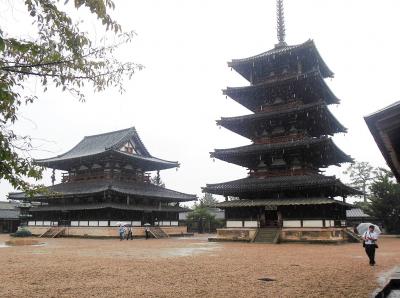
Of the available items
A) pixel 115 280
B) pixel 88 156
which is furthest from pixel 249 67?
pixel 115 280

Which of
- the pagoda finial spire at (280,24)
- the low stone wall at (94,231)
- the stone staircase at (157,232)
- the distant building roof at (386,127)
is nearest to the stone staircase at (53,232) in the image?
the low stone wall at (94,231)

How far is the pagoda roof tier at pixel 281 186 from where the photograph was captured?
28031mm

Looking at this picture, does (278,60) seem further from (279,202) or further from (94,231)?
(94,231)

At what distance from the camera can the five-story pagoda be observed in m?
28.9

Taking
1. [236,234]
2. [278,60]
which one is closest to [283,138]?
[278,60]

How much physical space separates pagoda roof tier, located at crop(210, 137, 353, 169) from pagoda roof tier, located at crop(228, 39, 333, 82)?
717 cm

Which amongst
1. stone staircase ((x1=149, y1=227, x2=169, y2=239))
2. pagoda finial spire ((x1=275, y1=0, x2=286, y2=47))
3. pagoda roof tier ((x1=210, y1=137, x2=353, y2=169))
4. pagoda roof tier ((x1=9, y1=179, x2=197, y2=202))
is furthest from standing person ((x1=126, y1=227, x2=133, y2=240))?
pagoda finial spire ((x1=275, y1=0, x2=286, y2=47))

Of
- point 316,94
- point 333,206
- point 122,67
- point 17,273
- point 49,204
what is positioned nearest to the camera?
point 122,67

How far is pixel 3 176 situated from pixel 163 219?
1551 inches

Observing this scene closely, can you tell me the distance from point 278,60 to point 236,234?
50.1ft

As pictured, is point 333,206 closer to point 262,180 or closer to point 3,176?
point 262,180

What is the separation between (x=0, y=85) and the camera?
15.1 ft

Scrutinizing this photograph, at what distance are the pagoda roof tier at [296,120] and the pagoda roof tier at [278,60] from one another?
4.61 m

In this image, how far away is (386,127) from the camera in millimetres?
6125
